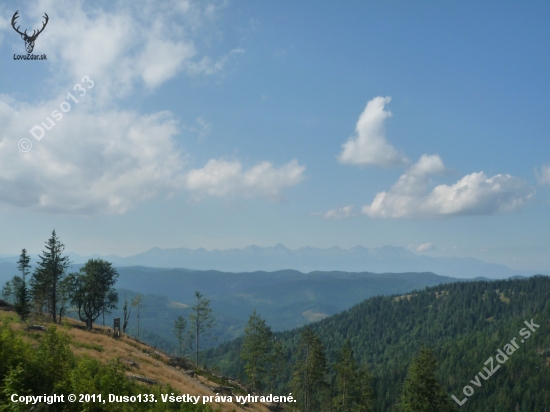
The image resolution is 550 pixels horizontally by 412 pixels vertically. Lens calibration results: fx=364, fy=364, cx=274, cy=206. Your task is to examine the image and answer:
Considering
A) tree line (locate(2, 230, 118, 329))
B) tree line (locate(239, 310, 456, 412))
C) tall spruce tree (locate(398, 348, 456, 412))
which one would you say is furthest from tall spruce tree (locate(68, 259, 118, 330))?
tall spruce tree (locate(398, 348, 456, 412))

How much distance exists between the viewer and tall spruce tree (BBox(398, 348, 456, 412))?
47719mm

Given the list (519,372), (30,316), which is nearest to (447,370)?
(519,372)

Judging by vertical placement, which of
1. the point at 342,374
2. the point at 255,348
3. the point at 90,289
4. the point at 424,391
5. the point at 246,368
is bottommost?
the point at 246,368

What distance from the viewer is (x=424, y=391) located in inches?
1895

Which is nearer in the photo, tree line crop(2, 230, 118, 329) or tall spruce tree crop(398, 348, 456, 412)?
tall spruce tree crop(398, 348, 456, 412)

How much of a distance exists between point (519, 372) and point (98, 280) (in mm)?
203508

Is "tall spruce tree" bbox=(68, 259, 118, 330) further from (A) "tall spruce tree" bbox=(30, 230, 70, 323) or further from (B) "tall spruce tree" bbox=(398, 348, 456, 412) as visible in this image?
(B) "tall spruce tree" bbox=(398, 348, 456, 412)

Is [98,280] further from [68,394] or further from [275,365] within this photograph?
[68,394]

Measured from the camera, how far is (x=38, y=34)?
3528 centimetres

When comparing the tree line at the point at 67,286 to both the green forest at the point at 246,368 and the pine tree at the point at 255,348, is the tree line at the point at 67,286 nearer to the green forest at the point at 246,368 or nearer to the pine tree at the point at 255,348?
the green forest at the point at 246,368

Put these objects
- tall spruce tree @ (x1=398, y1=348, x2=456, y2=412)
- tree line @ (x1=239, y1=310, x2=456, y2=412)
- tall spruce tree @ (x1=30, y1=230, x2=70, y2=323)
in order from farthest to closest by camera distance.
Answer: tall spruce tree @ (x1=30, y1=230, x2=70, y2=323) < tree line @ (x1=239, y1=310, x2=456, y2=412) < tall spruce tree @ (x1=398, y1=348, x2=456, y2=412)

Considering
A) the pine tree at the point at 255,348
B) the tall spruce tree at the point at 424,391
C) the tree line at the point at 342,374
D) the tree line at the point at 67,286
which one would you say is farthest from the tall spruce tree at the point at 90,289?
the tall spruce tree at the point at 424,391

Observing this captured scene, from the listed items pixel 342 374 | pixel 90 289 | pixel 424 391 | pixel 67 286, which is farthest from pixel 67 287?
pixel 424 391

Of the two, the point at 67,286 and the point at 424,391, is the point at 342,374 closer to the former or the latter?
the point at 424,391
